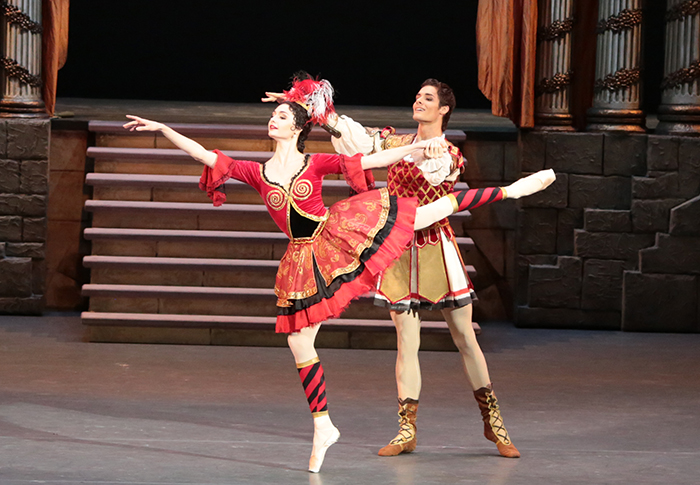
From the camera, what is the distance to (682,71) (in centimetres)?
779

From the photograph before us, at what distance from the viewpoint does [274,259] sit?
299 inches

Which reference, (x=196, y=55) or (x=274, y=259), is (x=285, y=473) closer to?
(x=274, y=259)

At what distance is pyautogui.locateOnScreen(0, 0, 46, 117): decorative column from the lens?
304 inches

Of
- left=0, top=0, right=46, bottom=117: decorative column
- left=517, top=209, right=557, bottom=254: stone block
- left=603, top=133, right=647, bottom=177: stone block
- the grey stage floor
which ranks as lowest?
the grey stage floor

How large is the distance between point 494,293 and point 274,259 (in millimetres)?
1676

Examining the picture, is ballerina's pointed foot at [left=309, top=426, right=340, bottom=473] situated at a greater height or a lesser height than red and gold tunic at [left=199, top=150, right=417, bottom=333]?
lesser

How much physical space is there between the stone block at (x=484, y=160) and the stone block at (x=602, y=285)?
3.05 feet

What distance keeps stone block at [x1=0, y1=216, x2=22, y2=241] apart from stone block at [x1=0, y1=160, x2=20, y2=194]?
0.19 metres

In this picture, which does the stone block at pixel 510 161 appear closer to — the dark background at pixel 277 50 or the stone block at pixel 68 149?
the stone block at pixel 68 149

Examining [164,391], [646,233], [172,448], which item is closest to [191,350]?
[164,391]

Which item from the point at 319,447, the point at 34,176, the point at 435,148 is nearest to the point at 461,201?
the point at 435,148

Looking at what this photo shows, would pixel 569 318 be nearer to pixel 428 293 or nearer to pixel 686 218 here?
pixel 686 218

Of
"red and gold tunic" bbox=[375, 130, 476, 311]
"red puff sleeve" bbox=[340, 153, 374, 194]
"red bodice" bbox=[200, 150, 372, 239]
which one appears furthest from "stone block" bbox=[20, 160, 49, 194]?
"red puff sleeve" bbox=[340, 153, 374, 194]

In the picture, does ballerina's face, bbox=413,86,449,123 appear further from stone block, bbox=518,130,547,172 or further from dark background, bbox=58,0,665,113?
dark background, bbox=58,0,665,113
